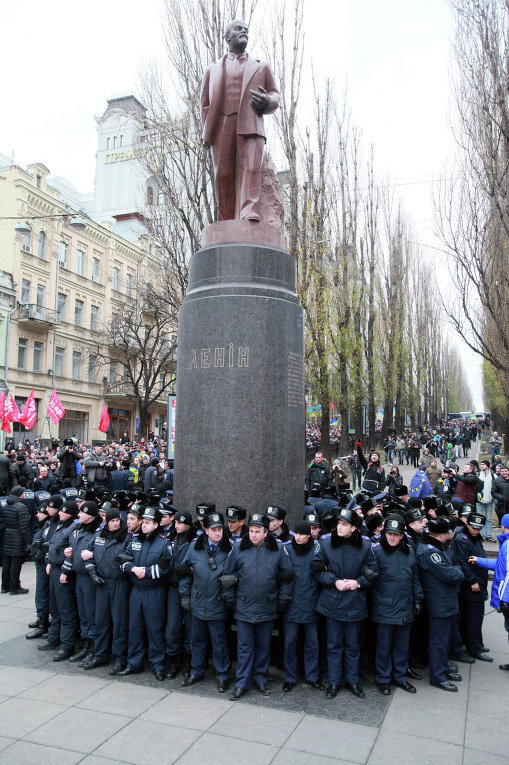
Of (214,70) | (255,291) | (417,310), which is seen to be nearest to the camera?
(255,291)

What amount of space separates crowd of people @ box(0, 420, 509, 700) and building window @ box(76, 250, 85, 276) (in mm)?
36054

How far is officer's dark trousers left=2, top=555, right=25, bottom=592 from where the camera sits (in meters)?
8.66

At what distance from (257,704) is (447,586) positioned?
2.06 meters

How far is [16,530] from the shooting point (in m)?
8.87

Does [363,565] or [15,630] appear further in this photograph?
[15,630]

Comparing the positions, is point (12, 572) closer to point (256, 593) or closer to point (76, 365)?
point (256, 593)

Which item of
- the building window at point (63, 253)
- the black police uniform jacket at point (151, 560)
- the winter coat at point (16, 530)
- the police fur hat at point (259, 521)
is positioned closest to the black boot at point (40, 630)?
the black police uniform jacket at point (151, 560)

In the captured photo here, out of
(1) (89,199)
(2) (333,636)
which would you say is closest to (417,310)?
(1) (89,199)

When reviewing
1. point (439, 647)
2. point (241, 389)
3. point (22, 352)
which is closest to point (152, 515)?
point (241, 389)

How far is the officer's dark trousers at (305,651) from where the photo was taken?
5.34 meters

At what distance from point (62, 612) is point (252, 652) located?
2.21 meters

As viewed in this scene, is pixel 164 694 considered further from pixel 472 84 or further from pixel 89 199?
pixel 89 199

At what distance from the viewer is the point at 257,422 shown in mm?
6895

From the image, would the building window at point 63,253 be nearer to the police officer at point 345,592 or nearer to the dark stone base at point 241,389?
the dark stone base at point 241,389
